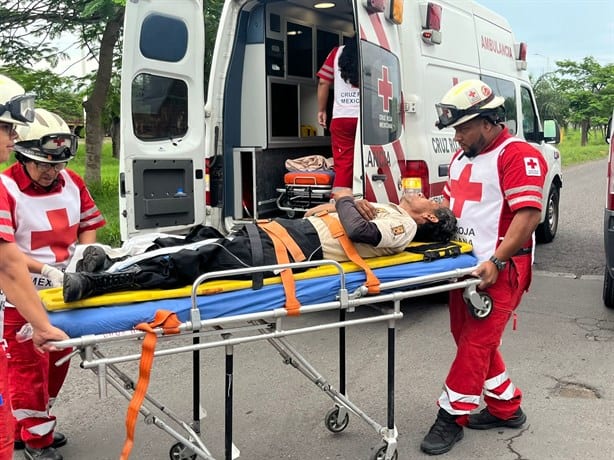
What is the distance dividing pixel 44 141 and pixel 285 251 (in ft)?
3.96

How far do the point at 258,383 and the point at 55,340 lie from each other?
214cm

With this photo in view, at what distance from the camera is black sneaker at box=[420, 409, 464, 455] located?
341 cm

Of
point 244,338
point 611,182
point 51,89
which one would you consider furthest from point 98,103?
point 244,338

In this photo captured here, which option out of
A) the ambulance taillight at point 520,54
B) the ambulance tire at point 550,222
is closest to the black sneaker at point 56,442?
the ambulance taillight at point 520,54

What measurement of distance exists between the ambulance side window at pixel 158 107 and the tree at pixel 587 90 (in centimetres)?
3830

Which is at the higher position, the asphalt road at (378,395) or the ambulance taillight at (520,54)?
the ambulance taillight at (520,54)

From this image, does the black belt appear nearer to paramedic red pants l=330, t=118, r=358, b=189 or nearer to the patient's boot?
the patient's boot

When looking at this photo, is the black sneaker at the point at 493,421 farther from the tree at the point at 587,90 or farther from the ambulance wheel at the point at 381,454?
the tree at the point at 587,90

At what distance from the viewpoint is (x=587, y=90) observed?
40812 millimetres

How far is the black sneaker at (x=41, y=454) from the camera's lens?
10.8ft

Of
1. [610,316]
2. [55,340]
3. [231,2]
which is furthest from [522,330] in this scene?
[55,340]

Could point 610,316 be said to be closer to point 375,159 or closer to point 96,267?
point 375,159

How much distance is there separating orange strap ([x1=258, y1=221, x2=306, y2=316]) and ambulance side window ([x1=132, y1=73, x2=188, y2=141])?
2.27 metres

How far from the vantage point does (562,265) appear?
7.83 m
